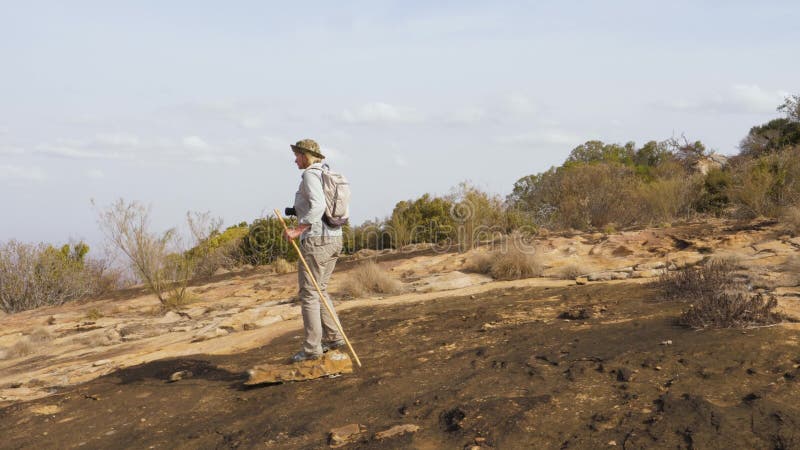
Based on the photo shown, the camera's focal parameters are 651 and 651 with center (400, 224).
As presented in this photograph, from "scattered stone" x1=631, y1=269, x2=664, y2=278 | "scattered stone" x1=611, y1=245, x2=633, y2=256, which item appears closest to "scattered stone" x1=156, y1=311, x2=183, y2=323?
"scattered stone" x1=631, y1=269, x2=664, y2=278

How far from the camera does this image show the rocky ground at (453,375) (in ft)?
13.3

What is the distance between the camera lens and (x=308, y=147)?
19.3 feet

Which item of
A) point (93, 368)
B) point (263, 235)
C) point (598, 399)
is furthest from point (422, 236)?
point (598, 399)

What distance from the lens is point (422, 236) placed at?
55.9 feet

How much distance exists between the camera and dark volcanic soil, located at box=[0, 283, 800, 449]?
3914 mm

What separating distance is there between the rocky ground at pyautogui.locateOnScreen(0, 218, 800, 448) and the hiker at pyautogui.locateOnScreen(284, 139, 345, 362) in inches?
18.6

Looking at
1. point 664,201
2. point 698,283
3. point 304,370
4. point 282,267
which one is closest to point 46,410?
point 304,370

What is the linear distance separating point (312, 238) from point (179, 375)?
2178mm

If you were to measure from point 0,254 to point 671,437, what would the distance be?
1490cm

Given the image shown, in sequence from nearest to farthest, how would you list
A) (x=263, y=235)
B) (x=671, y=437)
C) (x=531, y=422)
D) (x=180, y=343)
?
(x=671, y=437), (x=531, y=422), (x=180, y=343), (x=263, y=235)

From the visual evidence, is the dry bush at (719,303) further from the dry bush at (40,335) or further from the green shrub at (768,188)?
the dry bush at (40,335)

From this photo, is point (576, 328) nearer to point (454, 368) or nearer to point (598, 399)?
point (454, 368)

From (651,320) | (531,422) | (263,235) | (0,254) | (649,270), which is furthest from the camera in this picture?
(263,235)

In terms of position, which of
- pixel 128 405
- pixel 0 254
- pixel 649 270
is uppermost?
pixel 0 254
